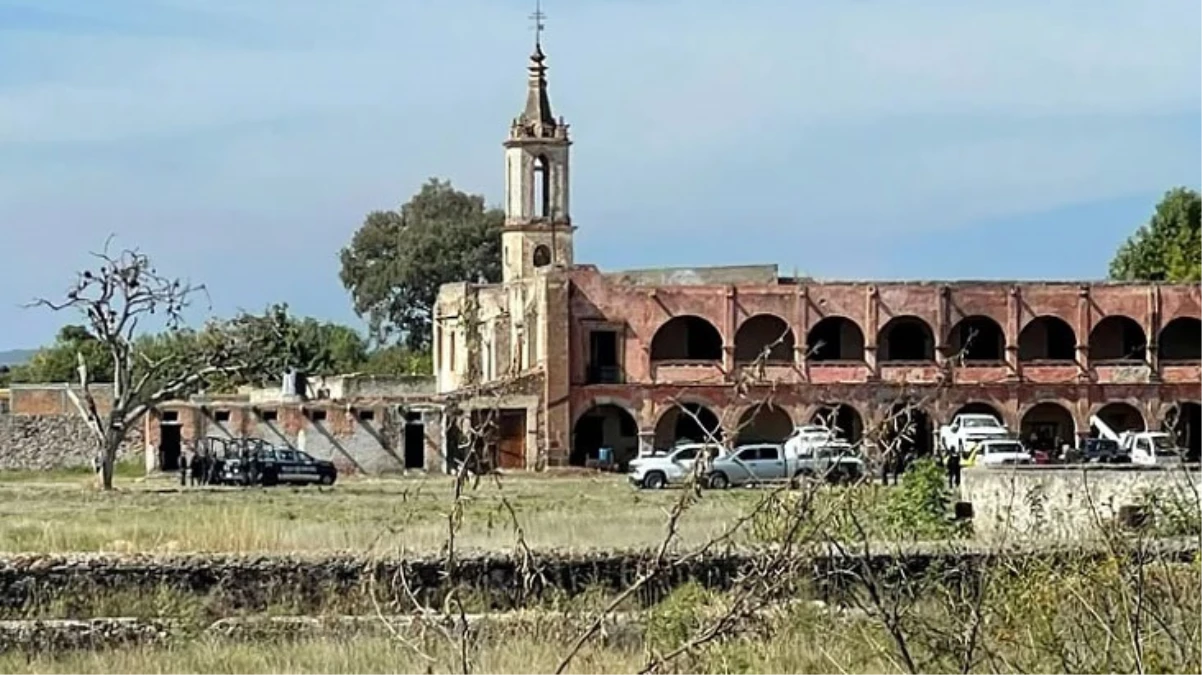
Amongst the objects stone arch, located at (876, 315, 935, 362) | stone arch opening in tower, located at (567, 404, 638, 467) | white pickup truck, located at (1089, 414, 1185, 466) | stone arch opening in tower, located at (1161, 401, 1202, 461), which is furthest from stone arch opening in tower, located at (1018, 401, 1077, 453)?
stone arch opening in tower, located at (567, 404, 638, 467)

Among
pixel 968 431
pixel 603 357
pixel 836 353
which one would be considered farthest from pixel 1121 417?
pixel 603 357

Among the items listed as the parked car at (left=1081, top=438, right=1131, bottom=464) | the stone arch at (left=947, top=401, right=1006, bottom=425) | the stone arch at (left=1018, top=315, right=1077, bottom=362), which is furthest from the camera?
the stone arch at (left=1018, top=315, right=1077, bottom=362)

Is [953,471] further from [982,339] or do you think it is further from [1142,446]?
[982,339]

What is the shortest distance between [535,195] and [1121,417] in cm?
2236

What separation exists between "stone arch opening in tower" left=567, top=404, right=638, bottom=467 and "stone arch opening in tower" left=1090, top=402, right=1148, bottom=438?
530 inches

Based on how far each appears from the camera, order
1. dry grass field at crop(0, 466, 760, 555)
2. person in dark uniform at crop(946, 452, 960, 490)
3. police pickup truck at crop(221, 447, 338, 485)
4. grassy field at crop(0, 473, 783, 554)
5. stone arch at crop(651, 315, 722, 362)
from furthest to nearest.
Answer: stone arch at crop(651, 315, 722, 362), police pickup truck at crop(221, 447, 338, 485), person in dark uniform at crop(946, 452, 960, 490), grassy field at crop(0, 473, 783, 554), dry grass field at crop(0, 466, 760, 555)

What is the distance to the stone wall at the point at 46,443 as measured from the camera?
2566 inches

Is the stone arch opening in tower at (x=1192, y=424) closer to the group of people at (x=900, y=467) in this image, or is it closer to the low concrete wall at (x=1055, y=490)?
the group of people at (x=900, y=467)

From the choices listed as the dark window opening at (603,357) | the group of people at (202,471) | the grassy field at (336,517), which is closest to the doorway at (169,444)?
the group of people at (202,471)

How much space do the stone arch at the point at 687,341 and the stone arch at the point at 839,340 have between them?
295 centimetres

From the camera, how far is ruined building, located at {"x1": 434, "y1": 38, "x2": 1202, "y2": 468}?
60531 millimetres

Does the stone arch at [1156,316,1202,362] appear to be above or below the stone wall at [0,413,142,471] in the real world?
above

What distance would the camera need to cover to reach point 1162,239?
279 ft

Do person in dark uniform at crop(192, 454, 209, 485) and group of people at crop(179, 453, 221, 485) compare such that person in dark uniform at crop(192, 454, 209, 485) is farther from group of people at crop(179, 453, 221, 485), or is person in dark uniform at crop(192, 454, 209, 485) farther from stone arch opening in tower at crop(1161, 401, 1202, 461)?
stone arch opening in tower at crop(1161, 401, 1202, 461)
